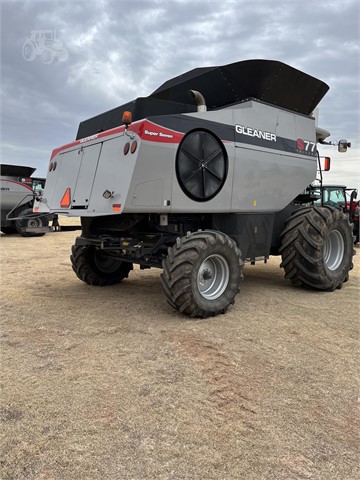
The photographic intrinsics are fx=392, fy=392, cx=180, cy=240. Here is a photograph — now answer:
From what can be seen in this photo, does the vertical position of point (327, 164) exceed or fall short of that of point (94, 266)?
it exceeds it

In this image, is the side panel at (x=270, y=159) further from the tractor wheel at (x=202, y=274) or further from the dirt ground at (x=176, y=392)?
the dirt ground at (x=176, y=392)

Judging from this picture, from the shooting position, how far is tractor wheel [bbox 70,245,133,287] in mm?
6203

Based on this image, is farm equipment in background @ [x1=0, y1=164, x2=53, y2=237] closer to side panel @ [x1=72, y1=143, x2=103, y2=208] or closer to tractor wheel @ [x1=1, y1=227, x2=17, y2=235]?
tractor wheel @ [x1=1, y1=227, x2=17, y2=235]

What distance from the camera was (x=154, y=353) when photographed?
352cm

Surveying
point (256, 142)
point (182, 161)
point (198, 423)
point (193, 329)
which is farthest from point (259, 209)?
point (198, 423)

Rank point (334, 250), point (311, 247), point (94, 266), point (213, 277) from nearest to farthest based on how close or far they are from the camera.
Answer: point (213, 277) < point (311, 247) < point (94, 266) < point (334, 250)

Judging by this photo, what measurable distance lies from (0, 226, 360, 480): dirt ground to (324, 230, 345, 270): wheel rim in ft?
4.77

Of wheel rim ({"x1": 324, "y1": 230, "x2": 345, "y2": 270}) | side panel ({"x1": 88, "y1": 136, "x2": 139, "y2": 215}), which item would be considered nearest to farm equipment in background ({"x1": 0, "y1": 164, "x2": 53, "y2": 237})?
side panel ({"x1": 88, "y1": 136, "x2": 139, "y2": 215})

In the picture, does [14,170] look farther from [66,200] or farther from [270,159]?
[270,159]

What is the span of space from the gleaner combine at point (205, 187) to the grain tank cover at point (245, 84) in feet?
0.05

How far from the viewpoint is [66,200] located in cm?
534

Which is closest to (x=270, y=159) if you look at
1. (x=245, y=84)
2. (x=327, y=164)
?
(x=245, y=84)

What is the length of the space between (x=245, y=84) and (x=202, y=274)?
276cm

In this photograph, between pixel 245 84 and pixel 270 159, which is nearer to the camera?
pixel 245 84
